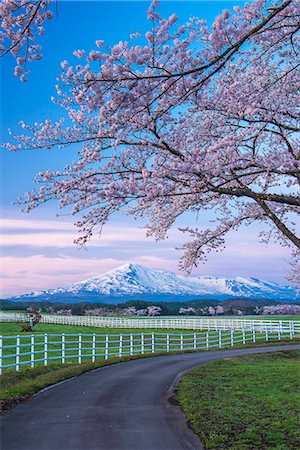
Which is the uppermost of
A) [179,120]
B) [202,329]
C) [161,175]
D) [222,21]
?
[222,21]

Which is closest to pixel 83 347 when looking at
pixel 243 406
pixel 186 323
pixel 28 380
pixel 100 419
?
pixel 186 323

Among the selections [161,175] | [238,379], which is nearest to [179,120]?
[161,175]

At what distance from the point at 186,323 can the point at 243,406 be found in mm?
41481

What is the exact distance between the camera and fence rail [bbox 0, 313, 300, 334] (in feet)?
141

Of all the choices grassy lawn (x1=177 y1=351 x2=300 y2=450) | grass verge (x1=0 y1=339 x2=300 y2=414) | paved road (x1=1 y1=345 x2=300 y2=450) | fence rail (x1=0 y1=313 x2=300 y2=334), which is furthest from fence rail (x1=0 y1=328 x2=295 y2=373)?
grassy lawn (x1=177 y1=351 x2=300 y2=450)

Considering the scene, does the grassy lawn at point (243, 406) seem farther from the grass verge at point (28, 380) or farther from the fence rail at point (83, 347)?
the fence rail at point (83, 347)

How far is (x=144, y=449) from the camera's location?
7.87 meters

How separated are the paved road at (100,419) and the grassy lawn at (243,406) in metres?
0.44

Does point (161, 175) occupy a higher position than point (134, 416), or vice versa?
point (161, 175)

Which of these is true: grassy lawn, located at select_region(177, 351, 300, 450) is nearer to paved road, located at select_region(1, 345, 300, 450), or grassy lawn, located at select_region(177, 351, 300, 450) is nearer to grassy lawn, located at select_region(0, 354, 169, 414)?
paved road, located at select_region(1, 345, 300, 450)

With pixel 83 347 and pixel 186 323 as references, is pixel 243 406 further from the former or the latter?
pixel 186 323

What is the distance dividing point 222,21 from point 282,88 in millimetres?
4343

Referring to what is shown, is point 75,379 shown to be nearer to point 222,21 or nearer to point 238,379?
point 238,379

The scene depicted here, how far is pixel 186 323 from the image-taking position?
5250cm
